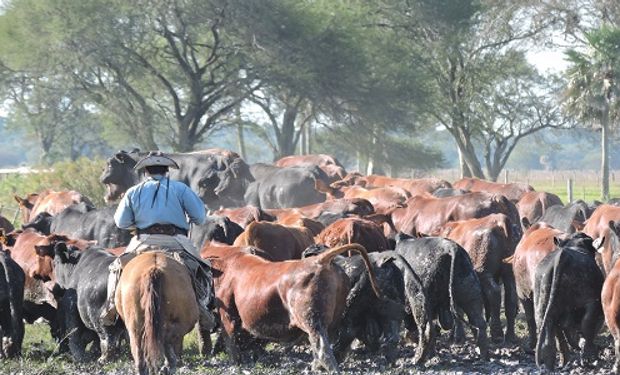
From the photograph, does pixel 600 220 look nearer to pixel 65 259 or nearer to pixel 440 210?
pixel 440 210

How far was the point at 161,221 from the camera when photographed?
9742 mm

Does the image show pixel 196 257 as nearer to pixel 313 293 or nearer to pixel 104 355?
pixel 313 293

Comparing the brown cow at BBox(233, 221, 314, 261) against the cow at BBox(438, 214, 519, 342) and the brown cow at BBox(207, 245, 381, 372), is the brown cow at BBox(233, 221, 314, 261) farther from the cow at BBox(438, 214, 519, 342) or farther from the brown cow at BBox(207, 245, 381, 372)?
the brown cow at BBox(207, 245, 381, 372)

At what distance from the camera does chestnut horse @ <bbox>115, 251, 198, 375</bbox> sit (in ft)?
28.6

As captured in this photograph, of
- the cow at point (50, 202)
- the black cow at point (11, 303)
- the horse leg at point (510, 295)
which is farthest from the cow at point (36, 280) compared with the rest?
the cow at point (50, 202)

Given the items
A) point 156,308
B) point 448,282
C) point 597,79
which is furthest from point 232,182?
point 597,79

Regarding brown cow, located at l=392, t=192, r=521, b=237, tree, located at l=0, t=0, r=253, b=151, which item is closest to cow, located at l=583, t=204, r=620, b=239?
brown cow, located at l=392, t=192, r=521, b=237

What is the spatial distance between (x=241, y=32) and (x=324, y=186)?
18146 mm

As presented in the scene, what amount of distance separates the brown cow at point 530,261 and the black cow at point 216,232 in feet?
11.9

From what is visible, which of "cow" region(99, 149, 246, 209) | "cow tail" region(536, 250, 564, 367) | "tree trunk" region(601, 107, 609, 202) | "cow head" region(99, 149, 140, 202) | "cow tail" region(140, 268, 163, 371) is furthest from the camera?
"tree trunk" region(601, 107, 609, 202)

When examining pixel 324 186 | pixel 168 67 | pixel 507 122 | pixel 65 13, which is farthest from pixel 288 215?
pixel 507 122

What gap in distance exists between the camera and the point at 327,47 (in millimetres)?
40531

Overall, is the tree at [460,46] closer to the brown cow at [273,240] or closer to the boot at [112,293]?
the brown cow at [273,240]

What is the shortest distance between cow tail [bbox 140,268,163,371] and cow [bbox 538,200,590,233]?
9256mm
